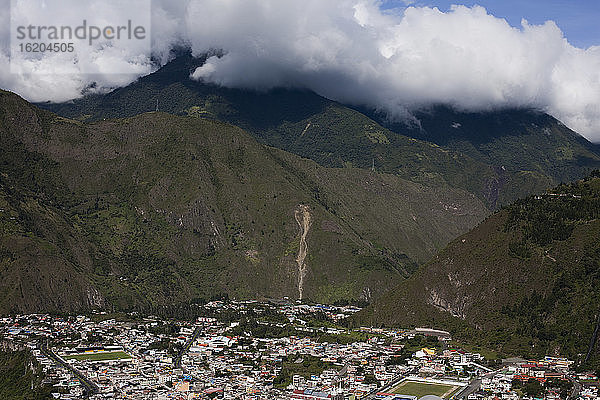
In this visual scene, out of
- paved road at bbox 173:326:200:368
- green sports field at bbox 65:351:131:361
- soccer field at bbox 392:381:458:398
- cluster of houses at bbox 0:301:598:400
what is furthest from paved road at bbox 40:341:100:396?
soccer field at bbox 392:381:458:398

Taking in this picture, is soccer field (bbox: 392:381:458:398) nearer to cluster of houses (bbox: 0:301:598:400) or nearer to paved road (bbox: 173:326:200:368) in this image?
cluster of houses (bbox: 0:301:598:400)

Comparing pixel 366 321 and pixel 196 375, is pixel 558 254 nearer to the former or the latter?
pixel 366 321

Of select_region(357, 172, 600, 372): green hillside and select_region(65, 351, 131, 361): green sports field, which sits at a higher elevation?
select_region(357, 172, 600, 372): green hillside

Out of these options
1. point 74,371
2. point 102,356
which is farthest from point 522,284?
point 74,371

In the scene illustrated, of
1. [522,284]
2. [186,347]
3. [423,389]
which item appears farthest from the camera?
[186,347]

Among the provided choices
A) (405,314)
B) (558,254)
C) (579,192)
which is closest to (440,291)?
(405,314)

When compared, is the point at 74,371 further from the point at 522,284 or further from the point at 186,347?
the point at 522,284
